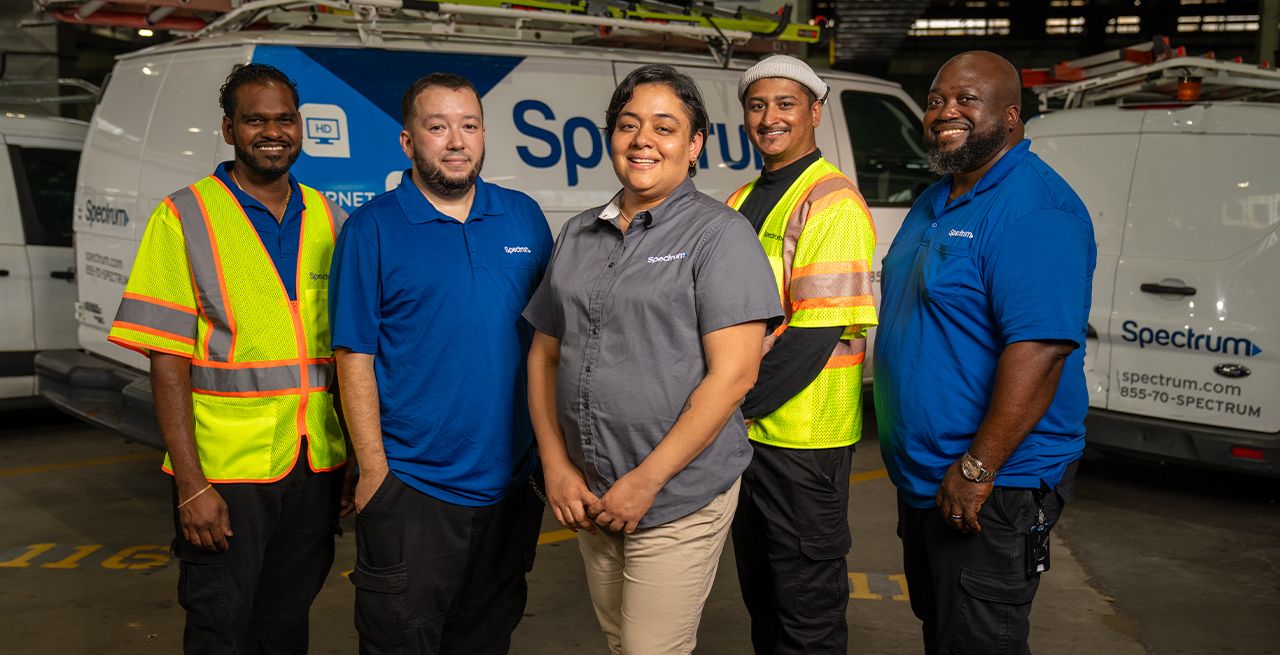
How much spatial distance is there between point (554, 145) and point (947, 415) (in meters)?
3.26

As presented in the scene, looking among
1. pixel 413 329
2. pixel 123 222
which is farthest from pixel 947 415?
pixel 123 222

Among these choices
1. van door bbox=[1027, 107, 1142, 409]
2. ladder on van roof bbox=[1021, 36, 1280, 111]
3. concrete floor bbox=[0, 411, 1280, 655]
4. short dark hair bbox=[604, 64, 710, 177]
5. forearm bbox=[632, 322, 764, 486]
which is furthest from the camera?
ladder on van roof bbox=[1021, 36, 1280, 111]

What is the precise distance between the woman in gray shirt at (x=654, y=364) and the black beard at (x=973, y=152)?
24.1 inches

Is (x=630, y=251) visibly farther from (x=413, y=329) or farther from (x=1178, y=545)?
(x=1178, y=545)

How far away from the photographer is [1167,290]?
18.7 feet

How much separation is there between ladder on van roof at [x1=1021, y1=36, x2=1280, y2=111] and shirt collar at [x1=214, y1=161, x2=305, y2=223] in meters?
4.75

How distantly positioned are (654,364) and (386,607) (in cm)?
92

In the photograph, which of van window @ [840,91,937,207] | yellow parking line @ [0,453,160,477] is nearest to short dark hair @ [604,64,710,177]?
van window @ [840,91,937,207]

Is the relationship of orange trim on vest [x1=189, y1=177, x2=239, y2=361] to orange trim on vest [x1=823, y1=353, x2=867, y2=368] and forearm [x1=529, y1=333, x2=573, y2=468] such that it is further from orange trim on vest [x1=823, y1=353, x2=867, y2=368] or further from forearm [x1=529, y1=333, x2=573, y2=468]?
orange trim on vest [x1=823, y1=353, x2=867, y2=368]

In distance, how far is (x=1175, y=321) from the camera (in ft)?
18.6

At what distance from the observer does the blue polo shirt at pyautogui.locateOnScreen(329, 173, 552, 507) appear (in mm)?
2725

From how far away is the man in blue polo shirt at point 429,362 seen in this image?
2734 millimetres

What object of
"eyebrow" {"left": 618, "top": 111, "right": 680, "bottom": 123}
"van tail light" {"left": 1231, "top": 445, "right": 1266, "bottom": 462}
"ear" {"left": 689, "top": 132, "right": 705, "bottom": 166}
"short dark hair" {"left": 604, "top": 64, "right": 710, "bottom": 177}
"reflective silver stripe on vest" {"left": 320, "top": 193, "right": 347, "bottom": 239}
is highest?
"short dark hair" {"left": 604, "top": 64, "right": 710, "bottom": 177}

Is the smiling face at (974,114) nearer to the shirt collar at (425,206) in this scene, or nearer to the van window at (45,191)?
the shirt collar at (425,206)
